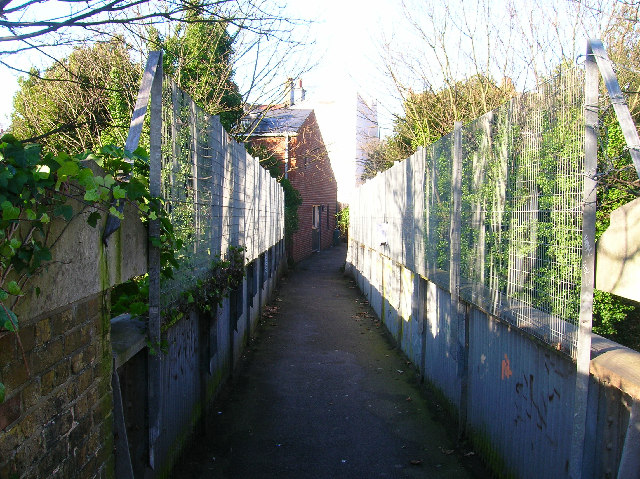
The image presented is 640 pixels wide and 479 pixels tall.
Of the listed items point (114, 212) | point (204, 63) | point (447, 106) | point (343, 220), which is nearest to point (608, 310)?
point (114, 212)

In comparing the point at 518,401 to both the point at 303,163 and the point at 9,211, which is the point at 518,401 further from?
the point at 303,163

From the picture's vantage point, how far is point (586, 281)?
294cm

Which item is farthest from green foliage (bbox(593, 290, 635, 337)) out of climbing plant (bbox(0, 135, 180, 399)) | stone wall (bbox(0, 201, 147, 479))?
climbing plant (bbox(0, 135, 180, 399))

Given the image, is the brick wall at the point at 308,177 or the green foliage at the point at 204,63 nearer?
the green foliage at the point at 204,63

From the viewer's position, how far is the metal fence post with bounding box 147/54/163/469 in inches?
138

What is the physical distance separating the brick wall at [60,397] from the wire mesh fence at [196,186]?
1149mm

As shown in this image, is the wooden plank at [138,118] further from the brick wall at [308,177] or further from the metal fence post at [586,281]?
the brick wall at [308,177]

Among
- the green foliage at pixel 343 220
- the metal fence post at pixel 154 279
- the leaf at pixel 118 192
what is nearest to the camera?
the leaf at pixel 118 192

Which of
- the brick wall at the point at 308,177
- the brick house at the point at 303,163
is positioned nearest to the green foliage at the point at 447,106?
the brick house at the point at 303,163

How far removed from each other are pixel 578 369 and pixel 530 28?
34.7 feet

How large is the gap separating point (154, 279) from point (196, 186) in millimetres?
1395

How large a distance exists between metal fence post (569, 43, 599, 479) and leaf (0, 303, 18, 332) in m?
2.55

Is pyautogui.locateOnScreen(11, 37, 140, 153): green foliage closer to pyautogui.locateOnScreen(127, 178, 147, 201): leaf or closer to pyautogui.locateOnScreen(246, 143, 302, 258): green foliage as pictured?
pyautogui.locateOnScreen(246, 143, 302, 258): green foliage

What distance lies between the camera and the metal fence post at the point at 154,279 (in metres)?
3.51
